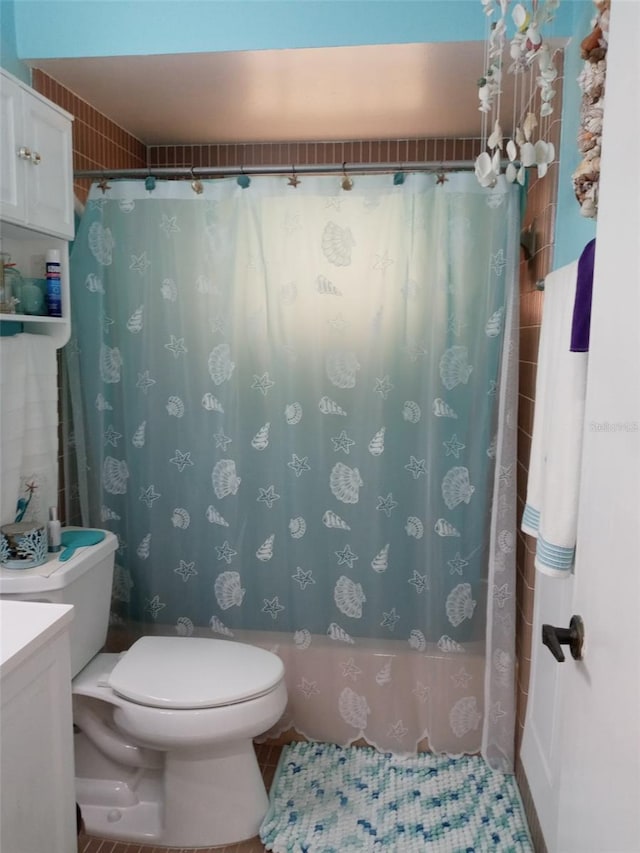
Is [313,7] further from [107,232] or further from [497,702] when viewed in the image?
[497,702]

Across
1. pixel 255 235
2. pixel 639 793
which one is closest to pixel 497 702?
pixel 639 793

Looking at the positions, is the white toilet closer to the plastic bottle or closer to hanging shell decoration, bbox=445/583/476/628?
hanging shell decoration, bbox=445/583/476/628

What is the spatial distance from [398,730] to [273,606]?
0.59 m

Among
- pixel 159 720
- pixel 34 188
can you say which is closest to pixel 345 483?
pixel 159 720

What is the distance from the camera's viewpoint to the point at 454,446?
7.04 ft

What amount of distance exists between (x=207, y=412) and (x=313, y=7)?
1231mm

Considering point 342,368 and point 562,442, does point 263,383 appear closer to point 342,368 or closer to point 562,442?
point 342,368

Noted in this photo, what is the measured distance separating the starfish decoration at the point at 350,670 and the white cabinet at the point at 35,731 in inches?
39.3

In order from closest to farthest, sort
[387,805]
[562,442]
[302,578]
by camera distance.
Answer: [562,442], [387,805], [302,578]

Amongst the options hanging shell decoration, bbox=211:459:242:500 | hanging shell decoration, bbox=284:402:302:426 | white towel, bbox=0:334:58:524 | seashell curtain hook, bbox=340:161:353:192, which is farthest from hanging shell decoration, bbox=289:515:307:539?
seashell curtain hook, bbox=340:161:353:192

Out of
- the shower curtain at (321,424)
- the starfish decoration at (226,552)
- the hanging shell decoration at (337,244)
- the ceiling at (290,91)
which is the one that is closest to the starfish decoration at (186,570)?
the shower curtain at (321,424)

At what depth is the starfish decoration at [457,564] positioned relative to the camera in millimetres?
2197

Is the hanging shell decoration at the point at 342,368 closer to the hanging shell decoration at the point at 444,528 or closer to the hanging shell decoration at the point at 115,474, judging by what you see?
the hanging shell decoration at the point at 444,528

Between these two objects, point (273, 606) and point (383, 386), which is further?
point (273, 606)
